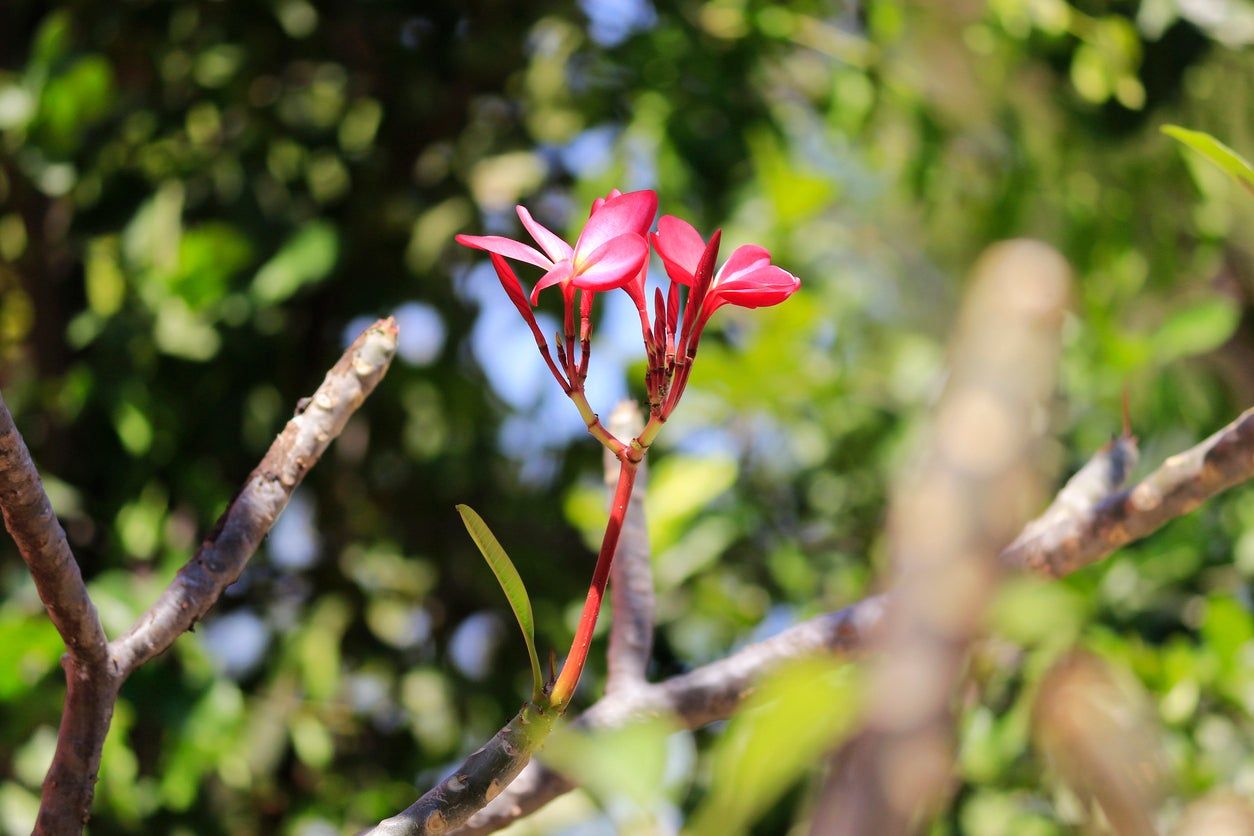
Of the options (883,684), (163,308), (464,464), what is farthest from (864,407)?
(883,684)

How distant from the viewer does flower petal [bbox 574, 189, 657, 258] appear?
29 cm

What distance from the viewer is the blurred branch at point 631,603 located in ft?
1.30

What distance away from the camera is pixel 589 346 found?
30 centimetres

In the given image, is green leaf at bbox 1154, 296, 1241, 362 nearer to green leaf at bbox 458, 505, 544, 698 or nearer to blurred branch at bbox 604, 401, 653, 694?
blurred branch at bbox 604, 401, 653, 694

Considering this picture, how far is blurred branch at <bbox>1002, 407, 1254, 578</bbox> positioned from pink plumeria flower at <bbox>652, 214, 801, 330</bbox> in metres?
0.14

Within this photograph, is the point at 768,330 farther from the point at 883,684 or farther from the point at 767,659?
the point at 883,684

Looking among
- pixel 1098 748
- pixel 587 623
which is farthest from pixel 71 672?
pixel 1098 748

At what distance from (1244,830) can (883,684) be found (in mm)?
87

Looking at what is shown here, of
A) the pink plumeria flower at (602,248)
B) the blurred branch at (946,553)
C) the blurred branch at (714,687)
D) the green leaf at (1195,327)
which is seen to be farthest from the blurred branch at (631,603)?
the green leaf at (1195,327)

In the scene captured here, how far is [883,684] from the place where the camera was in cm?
14

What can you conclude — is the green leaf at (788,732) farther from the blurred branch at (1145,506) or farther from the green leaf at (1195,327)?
the green leaf at (1195,327)

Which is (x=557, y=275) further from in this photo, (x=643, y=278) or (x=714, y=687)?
(x=714, y=687)

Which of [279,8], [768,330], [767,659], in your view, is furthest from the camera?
[279,8]

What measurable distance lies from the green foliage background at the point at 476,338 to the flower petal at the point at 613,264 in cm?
39
